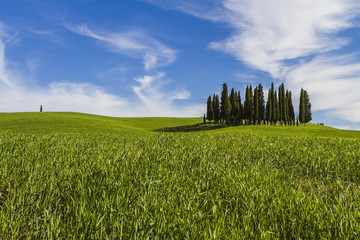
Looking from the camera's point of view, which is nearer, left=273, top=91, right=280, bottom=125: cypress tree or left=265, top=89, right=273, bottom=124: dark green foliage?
left=265, top=89, right=273, bottom=124: dark green foliage

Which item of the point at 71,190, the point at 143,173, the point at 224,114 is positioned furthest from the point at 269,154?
the point at 224,114

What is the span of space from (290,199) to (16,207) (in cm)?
432

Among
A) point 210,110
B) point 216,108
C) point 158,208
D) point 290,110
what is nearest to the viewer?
point 158,208

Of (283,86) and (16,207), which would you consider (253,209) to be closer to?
(16,207)

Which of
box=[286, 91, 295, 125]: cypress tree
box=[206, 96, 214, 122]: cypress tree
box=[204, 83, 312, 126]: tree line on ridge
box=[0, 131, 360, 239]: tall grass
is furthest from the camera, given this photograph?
box=[206, 96, 214, 122]: cypress tree

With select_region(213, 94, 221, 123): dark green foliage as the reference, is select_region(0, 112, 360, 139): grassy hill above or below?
below

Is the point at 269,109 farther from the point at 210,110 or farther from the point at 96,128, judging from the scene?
the point at 96,128

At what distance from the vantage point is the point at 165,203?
345 centimetres

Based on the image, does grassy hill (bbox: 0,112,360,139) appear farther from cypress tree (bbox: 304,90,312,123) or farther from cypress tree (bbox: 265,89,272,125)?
cypress tree (bbox: 304,90,312,123)

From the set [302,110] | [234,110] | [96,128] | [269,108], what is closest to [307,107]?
[302,110]

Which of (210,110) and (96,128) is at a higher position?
(210,110)

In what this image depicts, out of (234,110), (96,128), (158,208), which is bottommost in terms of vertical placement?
(96,128)

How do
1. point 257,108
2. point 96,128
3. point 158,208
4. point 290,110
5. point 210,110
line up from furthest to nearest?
point 210,110 → point 290,110 → point 257,108 → point 96,128 → point 158,208

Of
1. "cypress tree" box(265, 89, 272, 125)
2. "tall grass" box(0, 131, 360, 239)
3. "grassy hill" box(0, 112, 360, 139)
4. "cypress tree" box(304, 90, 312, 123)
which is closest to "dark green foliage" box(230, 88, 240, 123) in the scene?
"cypress tree" box(265, 89, 272, 125)
